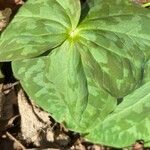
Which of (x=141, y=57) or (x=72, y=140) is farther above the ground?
(x=141, y=57)

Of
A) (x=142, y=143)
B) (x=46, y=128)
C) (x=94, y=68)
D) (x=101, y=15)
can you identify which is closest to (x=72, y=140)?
(x=46, y=128)

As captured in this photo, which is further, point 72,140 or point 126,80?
point 72,140

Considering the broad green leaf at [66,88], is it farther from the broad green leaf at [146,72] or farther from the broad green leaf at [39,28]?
the broad green leaf at [146,72]

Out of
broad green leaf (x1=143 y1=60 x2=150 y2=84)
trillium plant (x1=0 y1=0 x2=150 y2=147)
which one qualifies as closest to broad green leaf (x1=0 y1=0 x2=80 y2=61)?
trillium plant (x1=0 y1=0 x2=150 y2=147)

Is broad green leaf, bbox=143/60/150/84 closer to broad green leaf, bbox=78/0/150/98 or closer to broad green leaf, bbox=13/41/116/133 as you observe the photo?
broad green leaf, bbox=78/0/150/98

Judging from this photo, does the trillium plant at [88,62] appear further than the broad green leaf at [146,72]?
No

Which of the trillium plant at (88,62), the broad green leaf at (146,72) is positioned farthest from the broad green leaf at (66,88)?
the broad green leaf at (146,72)

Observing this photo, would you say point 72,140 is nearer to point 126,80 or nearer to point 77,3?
point 126,80

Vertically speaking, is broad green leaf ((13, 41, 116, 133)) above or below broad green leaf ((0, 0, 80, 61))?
below
